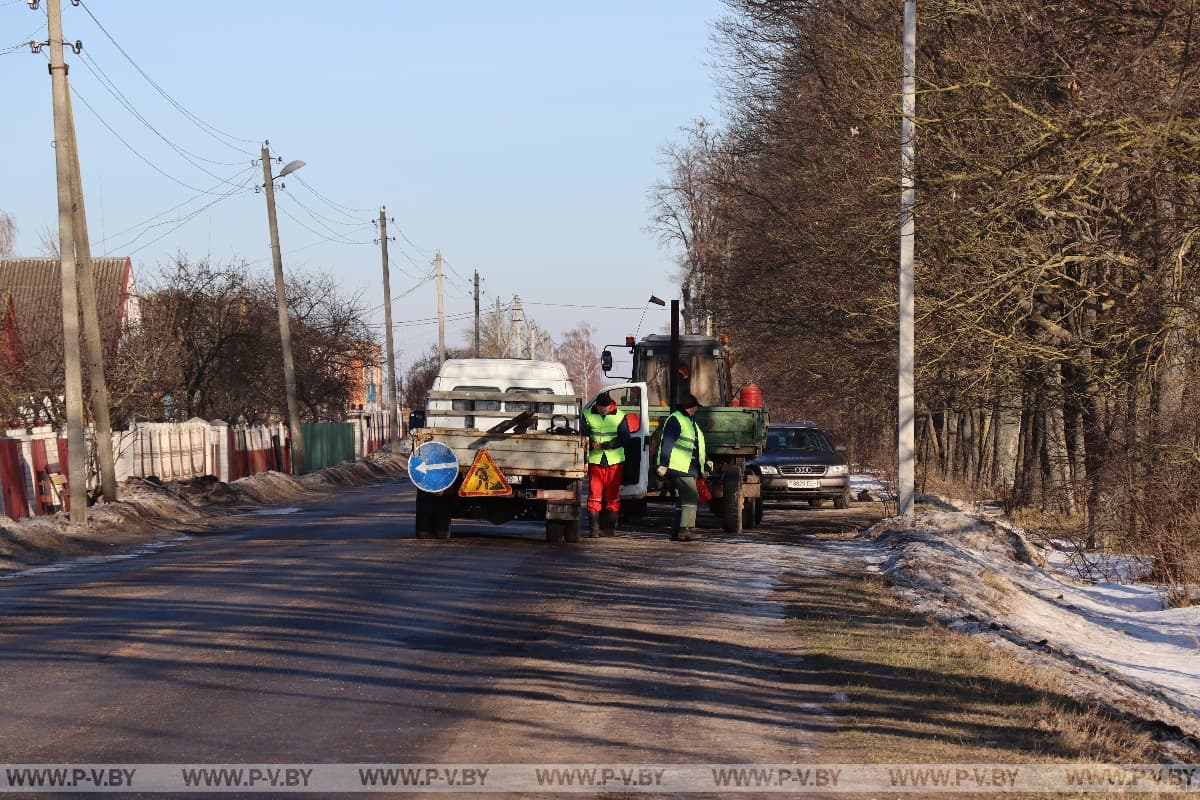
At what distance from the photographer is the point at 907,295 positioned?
2256 cm

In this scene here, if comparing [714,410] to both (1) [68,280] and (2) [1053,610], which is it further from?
(1) [68,280]

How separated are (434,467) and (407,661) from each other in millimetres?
8473

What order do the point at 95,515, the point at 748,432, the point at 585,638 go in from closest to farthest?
the point at 585,638
the point at 748,432
the point at 95,515

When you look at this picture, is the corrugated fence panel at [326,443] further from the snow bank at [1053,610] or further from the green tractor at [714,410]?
the snow bank at [1053,610]

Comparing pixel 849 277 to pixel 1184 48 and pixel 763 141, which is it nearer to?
pixel 763 141

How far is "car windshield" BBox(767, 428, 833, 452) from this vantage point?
3023cm

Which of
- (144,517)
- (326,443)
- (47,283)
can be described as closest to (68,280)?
(144,517)

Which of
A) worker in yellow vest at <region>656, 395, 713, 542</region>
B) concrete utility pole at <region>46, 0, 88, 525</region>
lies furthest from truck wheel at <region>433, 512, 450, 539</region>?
concrete utility pole at <region>46, 0, 88, 525</region>

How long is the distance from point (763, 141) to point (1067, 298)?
69.7 feet

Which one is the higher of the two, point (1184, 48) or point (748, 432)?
point (1184, 48)

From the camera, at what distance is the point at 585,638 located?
11.5m

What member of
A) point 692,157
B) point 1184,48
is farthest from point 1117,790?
point 692,157

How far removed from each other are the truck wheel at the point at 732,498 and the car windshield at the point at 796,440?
7350 millimetres

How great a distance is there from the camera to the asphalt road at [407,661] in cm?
781
